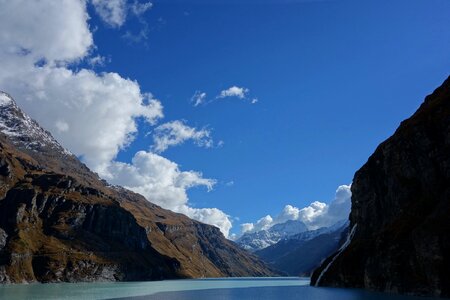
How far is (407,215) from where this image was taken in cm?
12825

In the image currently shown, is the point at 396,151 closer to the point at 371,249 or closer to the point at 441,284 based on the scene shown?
the point at 371,249

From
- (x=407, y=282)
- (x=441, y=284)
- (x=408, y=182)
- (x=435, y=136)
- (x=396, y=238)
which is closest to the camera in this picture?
(x=441, y=284)

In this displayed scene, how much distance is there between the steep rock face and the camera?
98.4 metres

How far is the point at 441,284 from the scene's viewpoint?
305 feet

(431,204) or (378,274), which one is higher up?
(431,204)

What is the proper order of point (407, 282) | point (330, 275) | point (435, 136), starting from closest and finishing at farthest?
point (407, 282) → point (435, 136) → point (330, 275)

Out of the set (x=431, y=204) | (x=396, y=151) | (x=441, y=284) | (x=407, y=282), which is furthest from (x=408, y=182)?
(x=441, y=284)

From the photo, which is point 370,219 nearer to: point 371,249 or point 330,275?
point 330,275

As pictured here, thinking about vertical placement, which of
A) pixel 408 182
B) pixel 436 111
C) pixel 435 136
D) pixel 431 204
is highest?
pixel 436 111

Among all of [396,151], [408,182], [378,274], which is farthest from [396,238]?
[396,151]

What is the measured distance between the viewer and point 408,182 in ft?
461

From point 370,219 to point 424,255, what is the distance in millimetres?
75739

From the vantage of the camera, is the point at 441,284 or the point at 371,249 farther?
the point at 371,249

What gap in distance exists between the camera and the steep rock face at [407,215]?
9844cm
